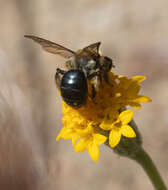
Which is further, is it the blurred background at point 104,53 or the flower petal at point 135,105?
the blurred background at point 104,53

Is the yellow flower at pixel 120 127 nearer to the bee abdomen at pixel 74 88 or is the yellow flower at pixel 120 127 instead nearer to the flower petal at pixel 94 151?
the flower petal at pixel 94 151

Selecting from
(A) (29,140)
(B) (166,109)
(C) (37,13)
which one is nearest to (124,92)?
(A) (29,140)

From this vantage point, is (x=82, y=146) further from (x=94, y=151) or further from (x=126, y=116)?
(x=126, y=116)

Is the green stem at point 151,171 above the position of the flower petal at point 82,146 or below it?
below

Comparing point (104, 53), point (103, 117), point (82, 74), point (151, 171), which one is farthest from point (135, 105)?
point (104, 53)

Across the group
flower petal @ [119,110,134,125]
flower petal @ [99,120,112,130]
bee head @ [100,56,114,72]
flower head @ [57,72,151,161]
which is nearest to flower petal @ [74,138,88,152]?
flower head @ [57,72,151,161]

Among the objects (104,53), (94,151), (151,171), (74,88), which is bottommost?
(151,171)

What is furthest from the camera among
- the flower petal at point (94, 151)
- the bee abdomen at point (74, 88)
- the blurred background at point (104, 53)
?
the blurred background at point (104, 53)

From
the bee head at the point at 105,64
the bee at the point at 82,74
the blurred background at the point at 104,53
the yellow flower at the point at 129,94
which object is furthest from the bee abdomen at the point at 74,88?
the blurred background at the point at 104,53
